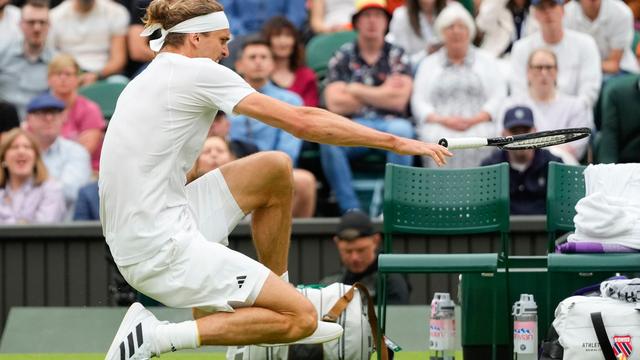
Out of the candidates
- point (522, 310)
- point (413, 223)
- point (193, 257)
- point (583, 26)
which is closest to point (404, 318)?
A: point (413, 223)

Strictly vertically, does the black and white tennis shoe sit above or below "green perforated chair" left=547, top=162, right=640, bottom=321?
below

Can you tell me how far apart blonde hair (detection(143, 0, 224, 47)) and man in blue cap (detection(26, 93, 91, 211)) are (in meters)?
4.93

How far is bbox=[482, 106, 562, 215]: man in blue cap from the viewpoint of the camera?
10.9 metres

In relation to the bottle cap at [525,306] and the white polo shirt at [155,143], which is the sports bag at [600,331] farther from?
the white polo shirt at [155,143]

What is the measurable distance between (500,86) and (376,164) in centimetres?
116

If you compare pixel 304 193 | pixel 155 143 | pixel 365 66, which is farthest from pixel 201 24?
pixel 365 66

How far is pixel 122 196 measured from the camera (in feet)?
21.7

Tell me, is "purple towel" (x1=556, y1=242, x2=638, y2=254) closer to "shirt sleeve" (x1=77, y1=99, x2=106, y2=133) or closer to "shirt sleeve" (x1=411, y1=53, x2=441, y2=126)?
"shirt sleeve" (x1=411, y1=53, x2=441, y2=126)

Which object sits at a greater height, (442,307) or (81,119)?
(81,119)

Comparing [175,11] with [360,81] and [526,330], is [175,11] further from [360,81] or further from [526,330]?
[360,81]

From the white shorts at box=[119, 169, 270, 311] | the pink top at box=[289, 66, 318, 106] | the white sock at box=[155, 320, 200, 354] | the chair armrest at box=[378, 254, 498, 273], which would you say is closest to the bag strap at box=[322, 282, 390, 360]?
the chair armrest at box=[378, 254, 498, 273]

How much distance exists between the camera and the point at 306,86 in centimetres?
1238

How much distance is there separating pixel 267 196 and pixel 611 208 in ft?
5.38

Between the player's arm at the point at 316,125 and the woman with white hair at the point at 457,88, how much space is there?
5205 mm
